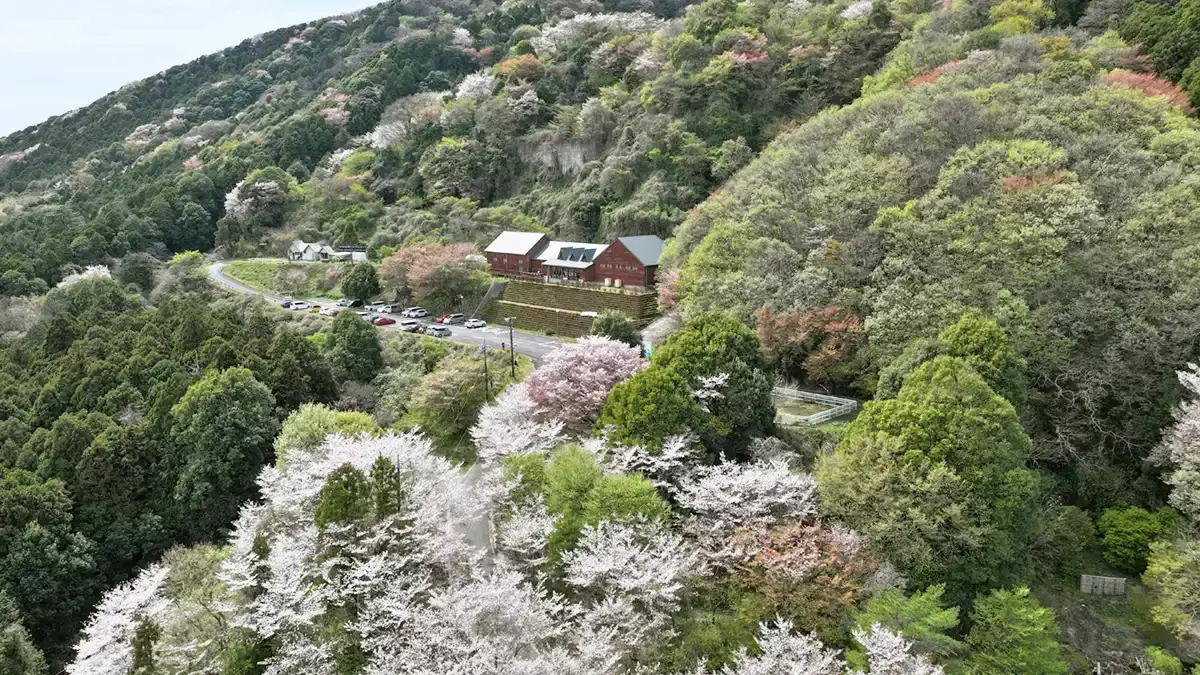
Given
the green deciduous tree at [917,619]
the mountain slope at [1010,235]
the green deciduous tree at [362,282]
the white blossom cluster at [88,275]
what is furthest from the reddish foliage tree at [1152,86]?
the white blossom cluster at [88,275]

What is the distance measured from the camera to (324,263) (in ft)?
180

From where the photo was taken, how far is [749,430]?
22.7m

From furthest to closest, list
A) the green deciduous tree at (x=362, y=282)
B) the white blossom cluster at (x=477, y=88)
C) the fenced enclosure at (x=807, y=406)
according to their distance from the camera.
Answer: the white blossom cluster at (x=477, y=88) < the green deciduous tree at (x=362, y=282) < the fenced enclosure at (x=807, y=406)

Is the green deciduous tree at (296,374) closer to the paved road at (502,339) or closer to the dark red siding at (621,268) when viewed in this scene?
the paved road at (502,339)

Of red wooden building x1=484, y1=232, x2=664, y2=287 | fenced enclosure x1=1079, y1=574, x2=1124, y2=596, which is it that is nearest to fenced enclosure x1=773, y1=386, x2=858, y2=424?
fenced enclosure x1=1079, y1=574, x2=1124, y2=596

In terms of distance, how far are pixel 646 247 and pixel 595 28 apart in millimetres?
36940

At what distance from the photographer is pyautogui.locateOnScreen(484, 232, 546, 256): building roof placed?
152 ft

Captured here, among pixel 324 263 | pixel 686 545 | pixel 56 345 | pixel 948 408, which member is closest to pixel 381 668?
pixel 686 545

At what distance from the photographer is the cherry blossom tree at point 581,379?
82.5 ft

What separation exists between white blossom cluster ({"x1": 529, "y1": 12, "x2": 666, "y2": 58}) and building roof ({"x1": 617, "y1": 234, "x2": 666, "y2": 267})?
108 feet

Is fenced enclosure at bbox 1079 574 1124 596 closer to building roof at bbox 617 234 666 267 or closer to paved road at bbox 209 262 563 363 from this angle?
paved road at bbox 209 262 563 363

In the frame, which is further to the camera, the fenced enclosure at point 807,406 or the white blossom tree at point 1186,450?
the fenced enclosure at point 807,406

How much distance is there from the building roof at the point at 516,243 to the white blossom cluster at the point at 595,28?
29.4m

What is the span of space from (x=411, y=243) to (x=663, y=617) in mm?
39850
